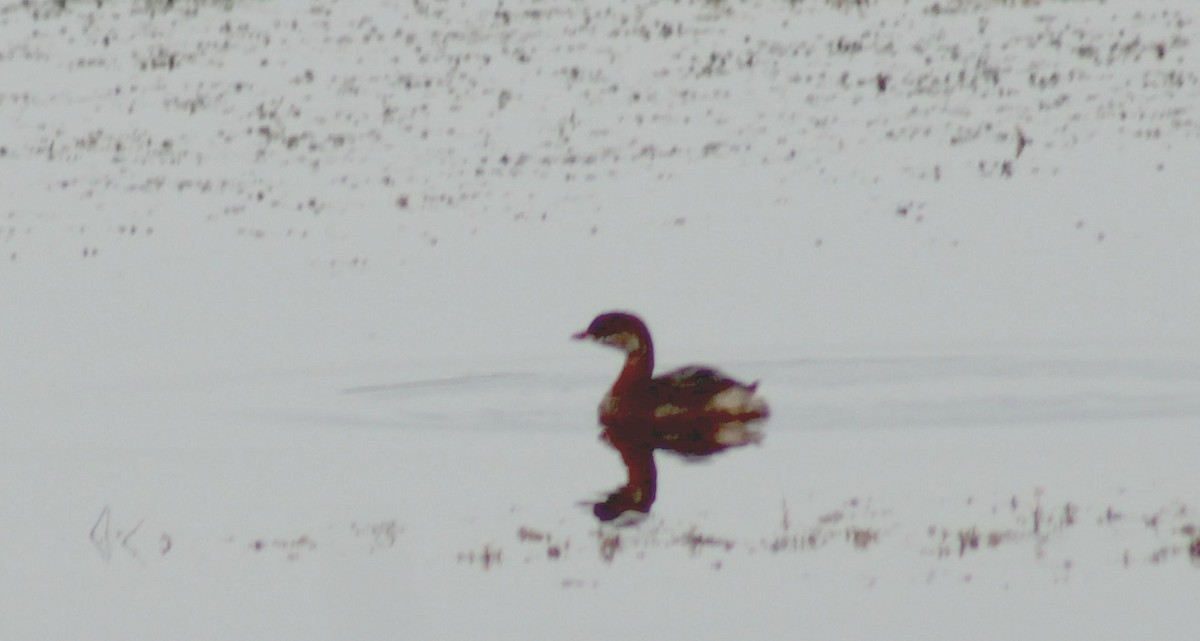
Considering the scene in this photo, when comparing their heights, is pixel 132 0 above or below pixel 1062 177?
above

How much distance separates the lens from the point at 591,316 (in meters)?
20.9

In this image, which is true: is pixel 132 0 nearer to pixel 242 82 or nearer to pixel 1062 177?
pixel 242 82

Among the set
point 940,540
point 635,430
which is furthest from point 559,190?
point 940,540

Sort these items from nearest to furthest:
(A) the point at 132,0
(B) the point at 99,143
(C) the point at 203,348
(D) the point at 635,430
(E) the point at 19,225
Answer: (D) the point at 635,430 < (C) the point at 203,348 < (E) the point at 19,225 < (B) the point at 99,143 < (A) the point at 132,0

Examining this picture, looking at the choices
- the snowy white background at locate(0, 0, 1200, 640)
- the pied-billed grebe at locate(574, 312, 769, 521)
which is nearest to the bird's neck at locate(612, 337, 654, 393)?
the pied-billed grebe at locate(574, 312, 769, 521)

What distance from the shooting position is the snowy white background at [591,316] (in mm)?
11180

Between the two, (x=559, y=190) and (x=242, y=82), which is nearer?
(x=559, y=190)

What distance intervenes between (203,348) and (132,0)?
98.7 ft

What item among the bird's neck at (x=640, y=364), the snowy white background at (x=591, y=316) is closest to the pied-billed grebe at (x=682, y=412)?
the bird's neck at (x=640, y=364)

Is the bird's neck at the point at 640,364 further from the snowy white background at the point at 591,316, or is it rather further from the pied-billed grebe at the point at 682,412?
the snowy white background at the point at 591,316

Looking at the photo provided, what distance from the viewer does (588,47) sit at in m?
41.8

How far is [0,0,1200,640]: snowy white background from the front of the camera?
11.2 meters

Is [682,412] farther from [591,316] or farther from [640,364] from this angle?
[591,316]

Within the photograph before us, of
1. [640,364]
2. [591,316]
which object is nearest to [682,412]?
[640,364]
